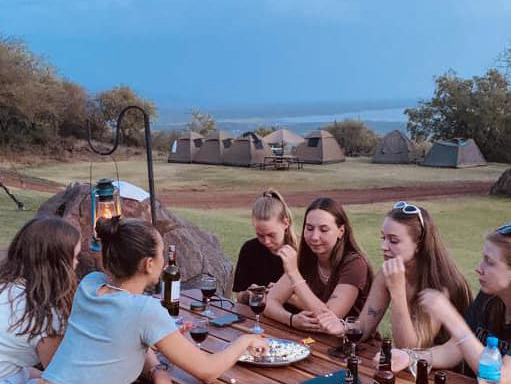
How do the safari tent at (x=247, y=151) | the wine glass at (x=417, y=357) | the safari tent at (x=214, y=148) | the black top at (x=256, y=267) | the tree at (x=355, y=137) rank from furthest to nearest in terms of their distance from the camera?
the tree at (x=355, y=137) → the safari tent at (x=214, y=148) → the safari tent at (x=247, y=151) → the black top at (x=256, y=267) → the wine glass at (x=417, y=357)

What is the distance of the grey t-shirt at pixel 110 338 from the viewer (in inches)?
83.0

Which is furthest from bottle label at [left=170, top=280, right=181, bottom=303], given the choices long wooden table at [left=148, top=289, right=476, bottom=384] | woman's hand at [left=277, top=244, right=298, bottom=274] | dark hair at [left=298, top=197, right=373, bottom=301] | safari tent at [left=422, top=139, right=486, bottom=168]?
safari tent at [left=422, top=139, right=486, bottom=168]

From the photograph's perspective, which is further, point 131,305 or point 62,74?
point 62,74

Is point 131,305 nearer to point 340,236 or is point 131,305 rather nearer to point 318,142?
point 340,236

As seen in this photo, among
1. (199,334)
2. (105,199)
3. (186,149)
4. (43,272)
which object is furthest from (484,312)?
(186,149)

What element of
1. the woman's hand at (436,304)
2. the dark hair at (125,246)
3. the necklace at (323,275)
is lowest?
the necklace at (323,275)

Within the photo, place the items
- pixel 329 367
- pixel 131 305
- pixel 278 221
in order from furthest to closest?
pixel 278 221 → pixel 329 367 → pixel 131 305

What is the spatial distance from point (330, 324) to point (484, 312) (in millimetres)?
653

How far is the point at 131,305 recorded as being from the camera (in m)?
2.11

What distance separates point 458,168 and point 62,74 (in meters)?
20.4

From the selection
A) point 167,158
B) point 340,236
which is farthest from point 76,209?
point 167,158

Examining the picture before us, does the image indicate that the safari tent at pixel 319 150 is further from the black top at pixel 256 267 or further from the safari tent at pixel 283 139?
the black top at pixel 256 267

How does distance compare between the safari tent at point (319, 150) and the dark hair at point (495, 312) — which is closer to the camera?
the dark hair at point (495, 312)

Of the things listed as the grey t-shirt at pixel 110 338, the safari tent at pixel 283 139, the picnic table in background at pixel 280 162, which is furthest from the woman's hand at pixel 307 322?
the safari tent at pixel 283 139
